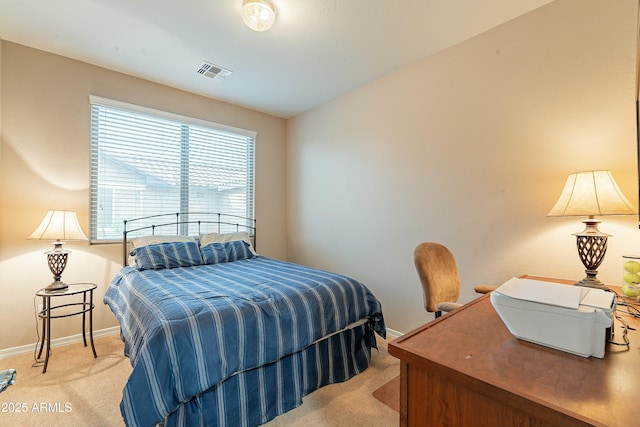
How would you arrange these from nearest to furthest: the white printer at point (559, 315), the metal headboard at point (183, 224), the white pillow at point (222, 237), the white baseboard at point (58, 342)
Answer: the white printer at point (559, 315) < the white baseboard at point (58, 342) < the metal headboard at point (183, 224) < the white pillow at point (222, 237)

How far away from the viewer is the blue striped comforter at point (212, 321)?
53.4 inches

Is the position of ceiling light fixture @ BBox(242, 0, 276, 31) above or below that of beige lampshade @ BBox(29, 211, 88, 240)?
above

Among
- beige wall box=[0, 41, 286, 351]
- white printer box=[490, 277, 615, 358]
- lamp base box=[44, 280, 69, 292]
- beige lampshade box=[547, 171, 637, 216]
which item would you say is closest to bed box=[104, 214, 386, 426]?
lamp base box=[44, 280, 69, 292]

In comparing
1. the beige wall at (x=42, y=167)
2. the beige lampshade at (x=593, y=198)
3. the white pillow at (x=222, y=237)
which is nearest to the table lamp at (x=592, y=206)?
the beige lampshade at (x=593, y=198)

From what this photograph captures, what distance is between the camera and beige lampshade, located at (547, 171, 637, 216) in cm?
144

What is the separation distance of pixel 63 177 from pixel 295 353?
2683mm

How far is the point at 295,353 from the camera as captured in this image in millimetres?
1883

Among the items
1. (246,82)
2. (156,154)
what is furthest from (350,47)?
(156,154)

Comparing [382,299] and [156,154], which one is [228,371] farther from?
[156,154]

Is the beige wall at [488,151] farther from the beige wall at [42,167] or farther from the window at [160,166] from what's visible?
the beige wall at [42,167]

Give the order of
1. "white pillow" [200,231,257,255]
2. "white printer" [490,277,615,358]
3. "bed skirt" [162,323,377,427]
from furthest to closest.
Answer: "white pillow" [200,231,257,255] → "bed skirt" [162,323,377,427] → "white printer" [490,277,615,358]

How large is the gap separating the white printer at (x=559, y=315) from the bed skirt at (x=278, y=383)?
1.38 m

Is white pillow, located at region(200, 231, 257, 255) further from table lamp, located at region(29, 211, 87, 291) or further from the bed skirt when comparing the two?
the bed skirt

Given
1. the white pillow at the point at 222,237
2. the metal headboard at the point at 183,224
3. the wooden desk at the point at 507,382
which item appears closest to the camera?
the wooden desk at the point at 507,382
